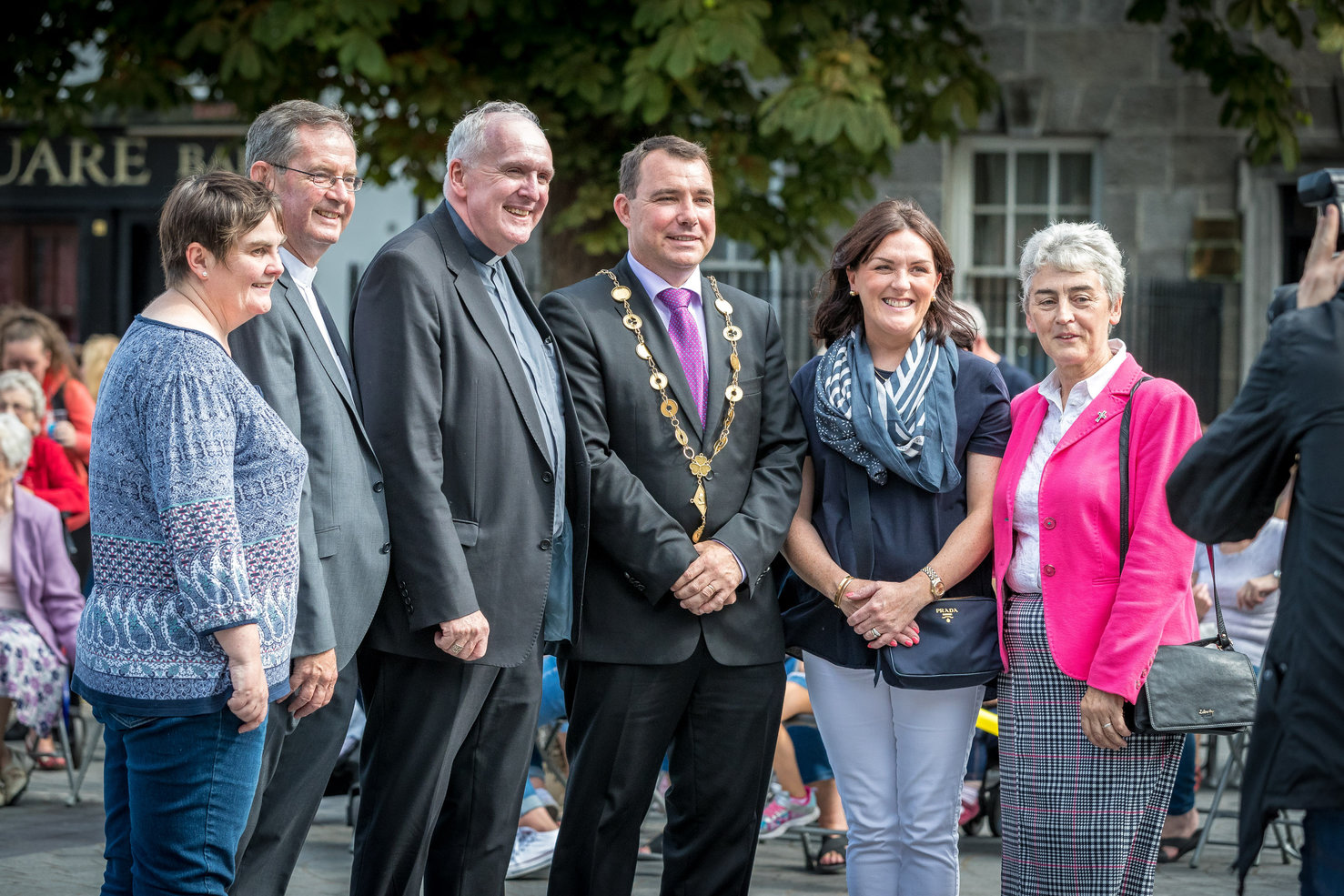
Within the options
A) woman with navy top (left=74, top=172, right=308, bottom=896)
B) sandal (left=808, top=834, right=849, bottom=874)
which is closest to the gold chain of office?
woman with navy top (left=74, top=172, right=308, bottom=896)

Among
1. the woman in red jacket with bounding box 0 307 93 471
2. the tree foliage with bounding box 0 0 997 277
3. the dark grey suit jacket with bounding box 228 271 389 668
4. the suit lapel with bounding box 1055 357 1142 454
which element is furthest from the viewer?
the woman in red jacket with bounding box 0 307 93 471

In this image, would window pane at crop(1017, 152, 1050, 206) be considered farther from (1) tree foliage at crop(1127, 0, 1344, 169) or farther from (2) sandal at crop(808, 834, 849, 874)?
(2) sandal at crop(808, 834, 849, 874)

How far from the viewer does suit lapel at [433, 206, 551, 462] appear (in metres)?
3.54

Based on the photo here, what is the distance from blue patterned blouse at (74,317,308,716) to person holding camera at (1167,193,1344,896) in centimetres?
185

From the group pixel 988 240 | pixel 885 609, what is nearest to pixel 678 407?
pixel 885 609

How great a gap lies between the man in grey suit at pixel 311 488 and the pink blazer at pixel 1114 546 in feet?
5.36

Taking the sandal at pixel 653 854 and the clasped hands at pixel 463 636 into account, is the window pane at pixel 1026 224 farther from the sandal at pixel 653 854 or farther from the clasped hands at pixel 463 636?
the clasped hands at pixel 463 636

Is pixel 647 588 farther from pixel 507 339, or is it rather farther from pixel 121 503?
pixel 121 503

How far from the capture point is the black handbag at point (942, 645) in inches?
143

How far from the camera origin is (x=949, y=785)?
362 centimetres

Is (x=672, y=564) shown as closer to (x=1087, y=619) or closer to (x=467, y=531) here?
(x=467, y=531)

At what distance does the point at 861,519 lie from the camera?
377 centimetres

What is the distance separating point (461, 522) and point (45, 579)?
3.71 metres

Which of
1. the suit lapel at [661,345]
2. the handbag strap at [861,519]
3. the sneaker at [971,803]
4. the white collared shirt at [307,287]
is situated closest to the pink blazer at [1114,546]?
the handbag strap at [861,519]
